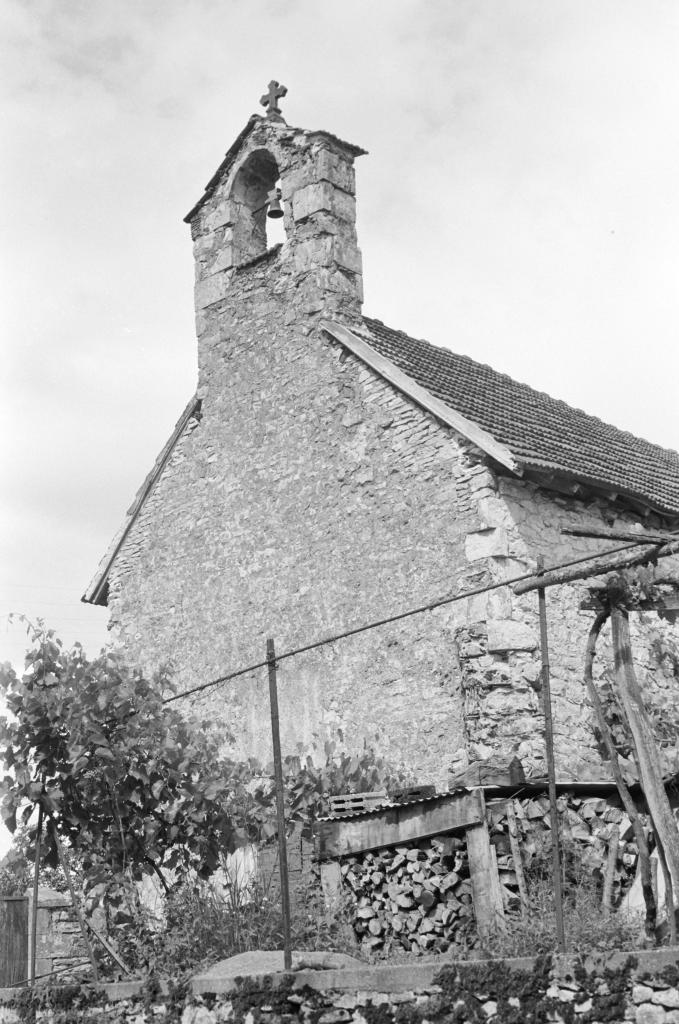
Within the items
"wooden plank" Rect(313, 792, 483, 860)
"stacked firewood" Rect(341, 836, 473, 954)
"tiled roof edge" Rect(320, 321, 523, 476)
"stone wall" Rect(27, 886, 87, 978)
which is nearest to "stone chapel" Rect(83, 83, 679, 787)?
"tiled roof edge" Rect(320, 321, 523, 476)

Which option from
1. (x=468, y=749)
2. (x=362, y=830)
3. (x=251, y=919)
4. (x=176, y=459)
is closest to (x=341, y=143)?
(x=176, y=459)

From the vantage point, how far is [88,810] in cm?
959

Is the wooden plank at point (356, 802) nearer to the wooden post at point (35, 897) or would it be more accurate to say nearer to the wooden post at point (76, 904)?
the wooden post at point (76, 904)

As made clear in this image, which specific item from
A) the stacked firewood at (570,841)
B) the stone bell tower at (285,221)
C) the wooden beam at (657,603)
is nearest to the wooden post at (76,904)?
the stacked firewood at (570,841)

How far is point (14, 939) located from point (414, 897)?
4389mm

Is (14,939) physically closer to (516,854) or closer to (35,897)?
(35,897)

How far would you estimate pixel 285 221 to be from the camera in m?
13.7

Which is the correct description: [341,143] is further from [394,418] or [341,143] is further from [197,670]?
[197,670]

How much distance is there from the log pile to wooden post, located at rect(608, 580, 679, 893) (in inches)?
62.0

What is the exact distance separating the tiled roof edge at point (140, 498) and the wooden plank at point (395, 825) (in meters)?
5.79

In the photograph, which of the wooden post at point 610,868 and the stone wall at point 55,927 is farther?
the stone wall at point 55,927

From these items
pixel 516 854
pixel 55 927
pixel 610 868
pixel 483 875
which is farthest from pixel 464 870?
pixel 55 927

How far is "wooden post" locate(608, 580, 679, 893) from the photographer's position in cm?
657

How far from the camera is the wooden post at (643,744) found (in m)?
6.57
